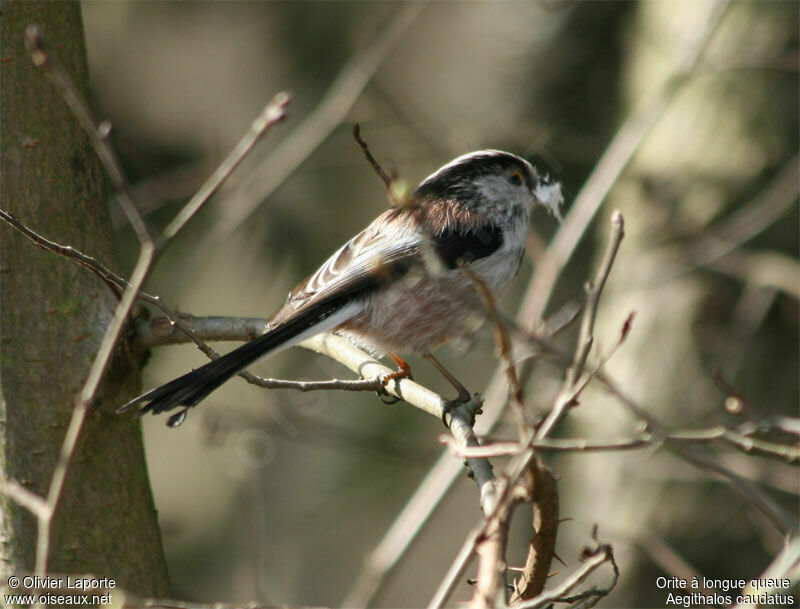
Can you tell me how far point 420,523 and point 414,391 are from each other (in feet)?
4.93

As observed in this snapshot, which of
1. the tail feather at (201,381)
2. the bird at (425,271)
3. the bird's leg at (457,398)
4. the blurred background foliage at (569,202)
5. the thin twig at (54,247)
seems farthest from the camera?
the blurred background foliage at (569,202)

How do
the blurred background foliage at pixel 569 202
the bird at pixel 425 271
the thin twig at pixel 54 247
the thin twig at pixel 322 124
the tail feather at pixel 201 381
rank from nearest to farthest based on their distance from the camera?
the thin twig at pixel 54 247, the tail feather at pixel 201 381, the bird at pixel 425 271, the thin twig at pixel 322 124, the blurred background foliage at pixel 569 202

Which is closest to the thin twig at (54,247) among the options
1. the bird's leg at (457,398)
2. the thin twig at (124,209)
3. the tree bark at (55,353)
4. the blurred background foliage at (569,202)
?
the tree bark at (55,353)

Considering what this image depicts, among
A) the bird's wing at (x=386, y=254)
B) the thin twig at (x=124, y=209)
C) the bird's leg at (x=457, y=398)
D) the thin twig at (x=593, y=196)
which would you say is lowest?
the bird's leg at (x=457, y=398)

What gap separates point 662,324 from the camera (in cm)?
531

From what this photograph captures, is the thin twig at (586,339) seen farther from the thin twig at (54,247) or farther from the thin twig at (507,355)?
the thin twig at (54,247)

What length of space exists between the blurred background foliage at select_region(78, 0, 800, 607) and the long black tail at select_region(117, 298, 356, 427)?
606 mm

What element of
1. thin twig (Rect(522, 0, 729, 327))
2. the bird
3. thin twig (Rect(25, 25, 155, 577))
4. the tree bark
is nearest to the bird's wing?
the bird

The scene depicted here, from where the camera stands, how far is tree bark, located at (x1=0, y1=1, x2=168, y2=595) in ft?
8.32

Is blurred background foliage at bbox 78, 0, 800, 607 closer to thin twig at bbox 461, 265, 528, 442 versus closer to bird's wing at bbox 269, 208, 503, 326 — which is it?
bird's wing at bbox 269, 208, 503, 326

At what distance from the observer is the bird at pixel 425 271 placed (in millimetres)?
3385

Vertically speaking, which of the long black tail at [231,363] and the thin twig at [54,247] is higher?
the thin twig at [54,247]

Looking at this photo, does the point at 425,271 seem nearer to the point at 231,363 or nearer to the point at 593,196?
the point at 593,196

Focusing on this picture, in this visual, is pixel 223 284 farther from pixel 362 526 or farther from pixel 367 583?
pixel 367 583
